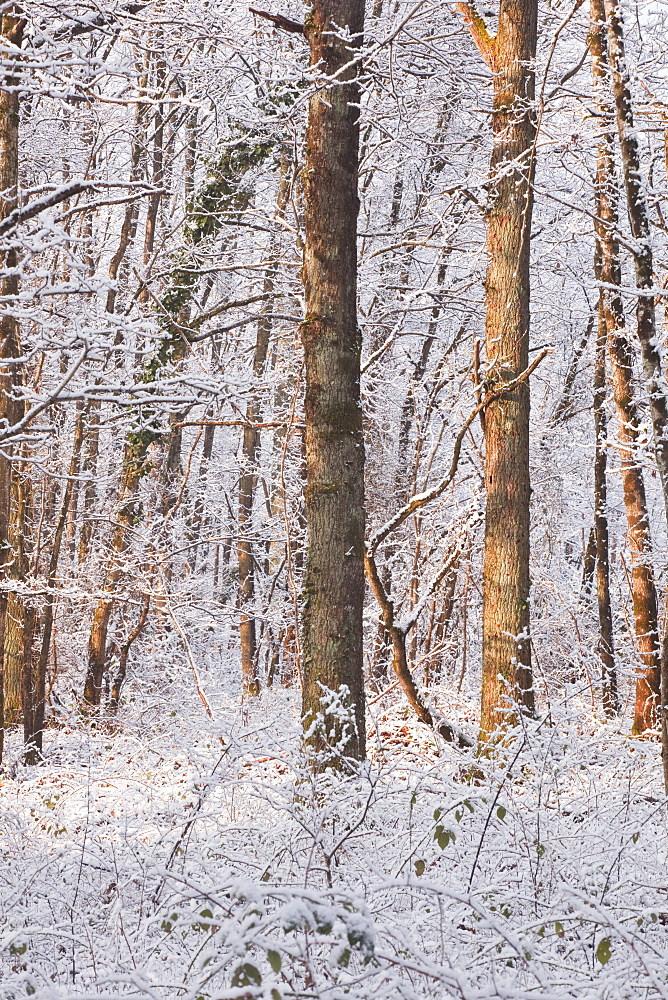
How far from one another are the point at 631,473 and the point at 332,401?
513 centimetres

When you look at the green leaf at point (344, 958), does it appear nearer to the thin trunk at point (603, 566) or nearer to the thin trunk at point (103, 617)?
the thin trunk at point (603, 566)

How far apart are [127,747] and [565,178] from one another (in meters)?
9.50

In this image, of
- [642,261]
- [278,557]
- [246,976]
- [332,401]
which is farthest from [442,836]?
[278,557]

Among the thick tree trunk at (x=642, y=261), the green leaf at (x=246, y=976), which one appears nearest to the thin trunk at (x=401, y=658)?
the thick tree trunk at (x=642, y=261)

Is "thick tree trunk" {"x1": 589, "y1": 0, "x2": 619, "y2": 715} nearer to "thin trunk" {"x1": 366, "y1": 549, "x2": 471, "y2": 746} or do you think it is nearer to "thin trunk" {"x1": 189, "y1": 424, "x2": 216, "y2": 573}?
"thin trunk" {"x1": 366, "y1": 549, "x2": 471, "y2": 746}

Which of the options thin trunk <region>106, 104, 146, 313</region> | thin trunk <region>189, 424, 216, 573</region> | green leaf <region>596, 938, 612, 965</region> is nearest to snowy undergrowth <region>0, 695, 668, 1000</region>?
green leaf <region>596, 938, 612, 965</region>

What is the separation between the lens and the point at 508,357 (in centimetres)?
648

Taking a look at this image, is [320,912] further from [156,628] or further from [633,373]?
[156,628]

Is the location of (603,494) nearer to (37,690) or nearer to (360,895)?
(37,690)

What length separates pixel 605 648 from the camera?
1016 cm

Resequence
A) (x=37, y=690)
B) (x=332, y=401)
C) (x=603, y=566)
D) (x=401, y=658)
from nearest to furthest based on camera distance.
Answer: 1. (x=332, y=401)
2. (x=401, y=658)
3. (x=37, y=690)
4. (x=603, y=566)

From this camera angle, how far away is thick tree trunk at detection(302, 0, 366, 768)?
17.6ft

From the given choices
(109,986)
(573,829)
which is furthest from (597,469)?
(109,986)

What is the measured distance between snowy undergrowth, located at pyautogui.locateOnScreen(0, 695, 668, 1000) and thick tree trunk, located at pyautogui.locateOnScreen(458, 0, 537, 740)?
80 cm
